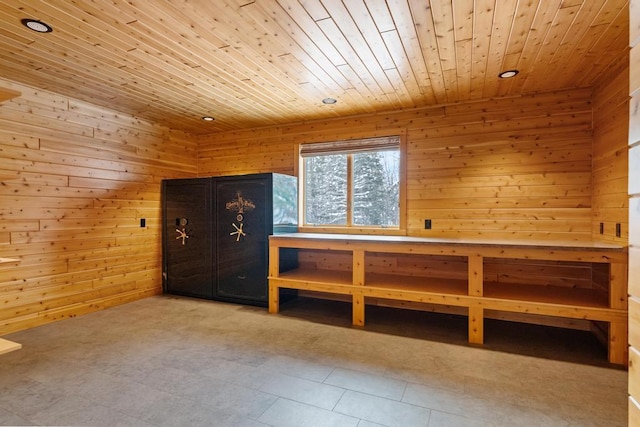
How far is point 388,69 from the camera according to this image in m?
3.03

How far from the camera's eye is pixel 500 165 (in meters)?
3.70

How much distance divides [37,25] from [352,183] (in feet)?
11.2

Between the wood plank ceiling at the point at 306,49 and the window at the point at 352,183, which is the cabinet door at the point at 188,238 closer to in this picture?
the wood plank ceiling at the point at 306,49

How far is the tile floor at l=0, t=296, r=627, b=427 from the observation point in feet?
6.45

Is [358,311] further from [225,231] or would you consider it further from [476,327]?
[225,231]

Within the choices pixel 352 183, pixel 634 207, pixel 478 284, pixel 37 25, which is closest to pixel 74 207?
pixel 37 25

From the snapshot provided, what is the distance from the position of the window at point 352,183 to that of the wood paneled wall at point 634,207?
332 centimetres

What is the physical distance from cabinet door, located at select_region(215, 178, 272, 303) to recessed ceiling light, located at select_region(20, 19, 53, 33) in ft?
7.71

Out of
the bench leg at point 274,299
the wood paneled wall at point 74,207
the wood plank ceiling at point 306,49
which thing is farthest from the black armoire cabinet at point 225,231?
the wood plank ceiling at point 306,49

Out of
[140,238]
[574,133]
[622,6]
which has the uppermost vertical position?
[622,6]

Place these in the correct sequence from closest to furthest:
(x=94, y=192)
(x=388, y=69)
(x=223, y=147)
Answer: (x=388, y=69), (x=94, y=192), (x=223, y=147)

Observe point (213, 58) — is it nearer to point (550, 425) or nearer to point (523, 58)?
point (523, 58)

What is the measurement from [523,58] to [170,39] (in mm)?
2860

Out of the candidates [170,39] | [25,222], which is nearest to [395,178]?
[170,39]
